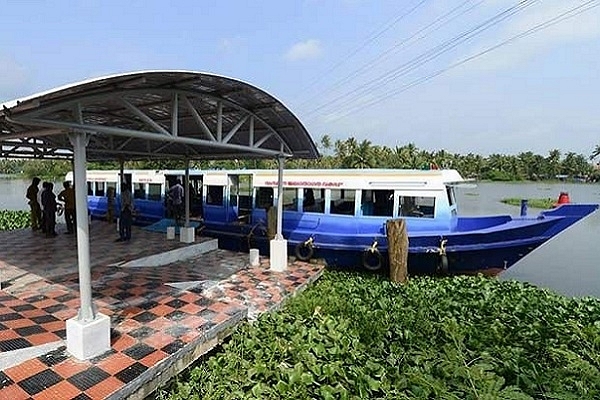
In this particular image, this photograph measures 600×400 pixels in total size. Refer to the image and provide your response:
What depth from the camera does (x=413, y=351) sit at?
391 centimetres

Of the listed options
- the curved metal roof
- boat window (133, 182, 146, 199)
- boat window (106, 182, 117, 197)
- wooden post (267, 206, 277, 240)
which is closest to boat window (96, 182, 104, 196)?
boat window (106, 182, 117, 197)

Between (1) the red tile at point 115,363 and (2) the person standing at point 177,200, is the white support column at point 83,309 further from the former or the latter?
(2) the person standing at point 177,200

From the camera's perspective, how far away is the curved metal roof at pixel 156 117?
3.44m

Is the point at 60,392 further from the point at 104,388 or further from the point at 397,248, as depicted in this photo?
the point at 397,248

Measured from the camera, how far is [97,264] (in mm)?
6703

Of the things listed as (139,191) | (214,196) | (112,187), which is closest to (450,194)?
(214,196)

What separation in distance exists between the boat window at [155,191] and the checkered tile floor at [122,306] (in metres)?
3.62

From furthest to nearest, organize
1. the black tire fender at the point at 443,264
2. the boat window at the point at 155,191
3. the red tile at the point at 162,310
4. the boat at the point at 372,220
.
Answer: the boat window at the point at 155,191 → the boat at the point at 372,220 → the black tire fender at the point at 443,264 → the red tile at the point at 162,310

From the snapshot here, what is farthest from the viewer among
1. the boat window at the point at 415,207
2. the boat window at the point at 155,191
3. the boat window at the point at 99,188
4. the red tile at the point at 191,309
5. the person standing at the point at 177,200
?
the boat window at the point at 99,188

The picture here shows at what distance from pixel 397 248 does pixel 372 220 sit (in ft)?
3.78

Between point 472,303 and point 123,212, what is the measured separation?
299 inches

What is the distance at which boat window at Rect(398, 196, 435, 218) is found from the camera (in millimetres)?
8391

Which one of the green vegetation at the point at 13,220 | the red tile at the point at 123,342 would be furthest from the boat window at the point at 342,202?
the green vegetation at the point at 13,220

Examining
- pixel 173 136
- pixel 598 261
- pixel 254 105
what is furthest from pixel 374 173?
pixel 598 261
